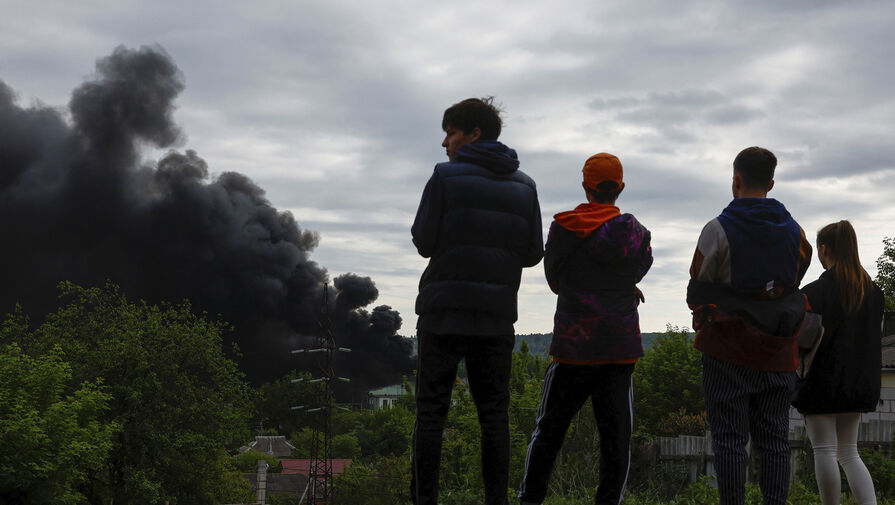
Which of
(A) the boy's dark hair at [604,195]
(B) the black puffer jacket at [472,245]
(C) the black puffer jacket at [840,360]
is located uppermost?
(A) the boy's dark hair at [604,195]

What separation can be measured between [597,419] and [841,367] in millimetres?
1631

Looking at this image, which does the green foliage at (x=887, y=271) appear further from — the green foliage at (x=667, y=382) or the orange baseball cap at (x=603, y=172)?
the orange baseball cap at (x=603, y=172)

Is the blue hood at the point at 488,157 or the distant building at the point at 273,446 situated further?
the distant building at the point at 273,446

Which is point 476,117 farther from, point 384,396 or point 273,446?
point 384,396

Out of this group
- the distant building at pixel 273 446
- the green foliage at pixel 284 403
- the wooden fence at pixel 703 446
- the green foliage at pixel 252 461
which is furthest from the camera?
the green foliage at pixel 284 403

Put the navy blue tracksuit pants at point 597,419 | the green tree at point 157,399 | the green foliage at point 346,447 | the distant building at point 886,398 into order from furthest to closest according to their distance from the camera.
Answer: the green foliage at point 346,447, the green tree at point 157,399, the distant building at point 886,398, the navy blue tracksuit pants at point 597,419

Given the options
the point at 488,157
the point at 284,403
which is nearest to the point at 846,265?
the point at 488,157

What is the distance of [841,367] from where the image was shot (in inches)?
206

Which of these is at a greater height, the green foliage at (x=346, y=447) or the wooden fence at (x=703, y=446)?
the wooden fence at (x=703, y=446)

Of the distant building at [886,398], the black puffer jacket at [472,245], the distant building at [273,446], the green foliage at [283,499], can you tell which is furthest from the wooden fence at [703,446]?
the distant building at [273,446]

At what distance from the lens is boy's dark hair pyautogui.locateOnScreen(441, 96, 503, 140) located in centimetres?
487

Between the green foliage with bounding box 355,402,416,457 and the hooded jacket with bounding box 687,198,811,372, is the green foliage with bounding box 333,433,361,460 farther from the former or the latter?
the hooded jacket with bounding box 687,198,811,372

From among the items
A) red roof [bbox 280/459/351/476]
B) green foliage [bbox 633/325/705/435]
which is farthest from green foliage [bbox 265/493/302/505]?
green foliage [bbox 633/325/705/435]

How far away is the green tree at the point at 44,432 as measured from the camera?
3984 centimetres
